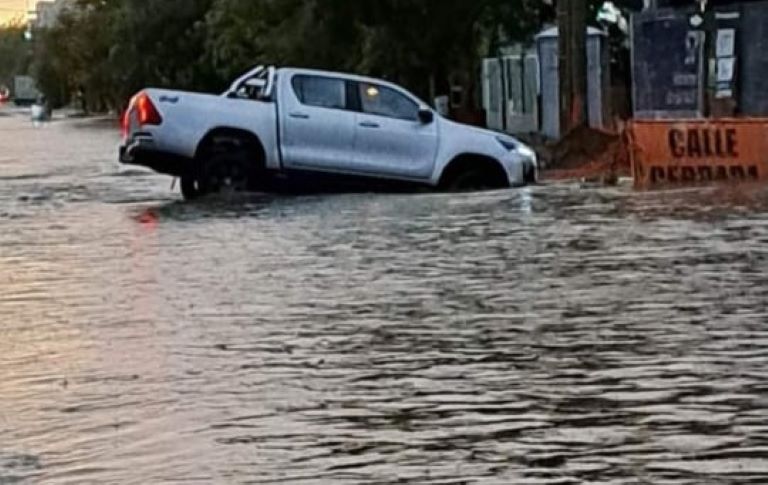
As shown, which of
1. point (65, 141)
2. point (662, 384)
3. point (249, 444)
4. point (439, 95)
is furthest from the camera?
point (65, 141)

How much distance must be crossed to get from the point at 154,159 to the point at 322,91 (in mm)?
2351

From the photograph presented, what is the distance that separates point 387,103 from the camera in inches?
1029

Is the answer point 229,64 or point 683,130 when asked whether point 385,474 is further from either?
point 229,64

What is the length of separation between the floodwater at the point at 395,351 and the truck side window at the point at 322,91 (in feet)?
14.6

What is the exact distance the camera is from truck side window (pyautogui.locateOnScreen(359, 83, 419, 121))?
85.6 feet

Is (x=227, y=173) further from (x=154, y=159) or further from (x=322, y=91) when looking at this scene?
(x=322, y=91)

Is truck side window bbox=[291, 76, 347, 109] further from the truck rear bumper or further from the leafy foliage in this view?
the leafy foliage

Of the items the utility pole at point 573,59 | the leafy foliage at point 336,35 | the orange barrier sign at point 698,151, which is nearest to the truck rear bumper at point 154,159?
the orange barrier sign at point 698,151

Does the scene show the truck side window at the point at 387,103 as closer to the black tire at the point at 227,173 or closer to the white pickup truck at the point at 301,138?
the white pickup truck at the point at 301,138

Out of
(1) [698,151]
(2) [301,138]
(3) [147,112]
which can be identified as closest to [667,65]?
(1) [698,151]

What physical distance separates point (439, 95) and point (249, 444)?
46.8 metres

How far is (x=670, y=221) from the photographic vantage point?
2003 centimetres

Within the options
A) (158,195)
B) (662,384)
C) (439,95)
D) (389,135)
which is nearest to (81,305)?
(662,384)

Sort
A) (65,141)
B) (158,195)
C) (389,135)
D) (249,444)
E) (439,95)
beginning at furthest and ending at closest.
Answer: (65,141) → (439,95) → (158,195) → (389,135) → (249,444)
